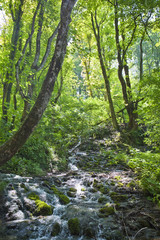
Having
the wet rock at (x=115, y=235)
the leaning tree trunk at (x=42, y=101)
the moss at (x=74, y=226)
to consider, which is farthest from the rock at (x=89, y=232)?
the leaning tree trunk at (x=42, y=101)

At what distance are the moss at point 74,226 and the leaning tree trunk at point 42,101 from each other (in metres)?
2.23

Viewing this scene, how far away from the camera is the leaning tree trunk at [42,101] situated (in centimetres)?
427

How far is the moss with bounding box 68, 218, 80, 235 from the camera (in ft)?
12.5

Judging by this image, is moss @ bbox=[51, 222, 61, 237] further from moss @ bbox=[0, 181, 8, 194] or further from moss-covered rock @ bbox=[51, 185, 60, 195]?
moss @ bbox=[0, 181, 8, 194]

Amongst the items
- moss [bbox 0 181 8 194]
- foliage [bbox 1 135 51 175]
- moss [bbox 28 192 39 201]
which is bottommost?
moss [bbox 28 192 39 201]

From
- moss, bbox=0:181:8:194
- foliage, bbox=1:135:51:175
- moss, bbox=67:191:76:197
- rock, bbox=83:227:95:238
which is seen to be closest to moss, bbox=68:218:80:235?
rock, bbox=83:227:95:238

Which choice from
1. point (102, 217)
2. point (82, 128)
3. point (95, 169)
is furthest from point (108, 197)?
point (82, 128)

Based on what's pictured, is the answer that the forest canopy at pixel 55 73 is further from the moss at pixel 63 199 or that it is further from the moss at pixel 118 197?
the moss at pixel 118 197

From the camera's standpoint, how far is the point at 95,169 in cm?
855

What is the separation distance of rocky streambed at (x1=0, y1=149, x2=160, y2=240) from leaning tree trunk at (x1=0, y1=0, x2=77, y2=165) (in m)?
1.43

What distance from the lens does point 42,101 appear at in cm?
443

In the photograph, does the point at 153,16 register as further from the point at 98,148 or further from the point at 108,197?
the point at 108,197

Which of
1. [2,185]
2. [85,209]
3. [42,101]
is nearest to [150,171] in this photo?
[85,209]

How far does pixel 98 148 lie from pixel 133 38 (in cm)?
826
